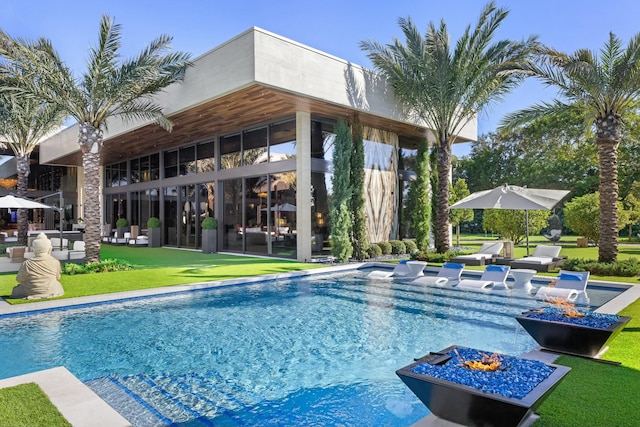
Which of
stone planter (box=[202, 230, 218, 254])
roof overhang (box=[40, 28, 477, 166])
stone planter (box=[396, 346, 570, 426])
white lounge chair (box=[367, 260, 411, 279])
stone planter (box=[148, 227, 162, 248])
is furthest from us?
stone planter (box=[148, 227, 162, 248])

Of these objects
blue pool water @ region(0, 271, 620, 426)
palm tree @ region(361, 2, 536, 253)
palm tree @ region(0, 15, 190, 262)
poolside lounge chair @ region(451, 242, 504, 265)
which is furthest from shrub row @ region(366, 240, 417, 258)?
palm tree @ region(0, 15, 190, 262)

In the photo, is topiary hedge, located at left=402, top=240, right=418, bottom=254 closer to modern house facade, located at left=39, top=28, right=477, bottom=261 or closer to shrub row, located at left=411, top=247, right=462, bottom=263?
modern house facade, located at left=39, top=28, right=477, bottom=261

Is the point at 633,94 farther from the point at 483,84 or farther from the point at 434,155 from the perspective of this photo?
the point at 434,155

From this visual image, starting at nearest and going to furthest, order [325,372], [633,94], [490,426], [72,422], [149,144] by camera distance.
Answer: [490,426], [72,422], [325,372], [633,94], [149,144]

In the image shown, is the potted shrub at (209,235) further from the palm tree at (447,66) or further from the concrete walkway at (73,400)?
the concrete walkway at (73,400)

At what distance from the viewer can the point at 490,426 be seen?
3326 mm

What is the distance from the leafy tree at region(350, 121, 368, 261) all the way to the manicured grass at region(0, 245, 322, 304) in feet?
7.35

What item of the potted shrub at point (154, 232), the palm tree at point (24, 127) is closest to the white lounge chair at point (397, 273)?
the potted shrub at point (154, 232)

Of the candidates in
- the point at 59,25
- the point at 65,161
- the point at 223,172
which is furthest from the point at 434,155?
the point at 65,161

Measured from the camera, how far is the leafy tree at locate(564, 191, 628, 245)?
862 inches

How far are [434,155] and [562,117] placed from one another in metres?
19.7

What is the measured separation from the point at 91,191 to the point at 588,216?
2264cm

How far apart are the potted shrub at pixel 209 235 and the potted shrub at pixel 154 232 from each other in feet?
15.4

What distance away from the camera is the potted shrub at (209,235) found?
775 inches
